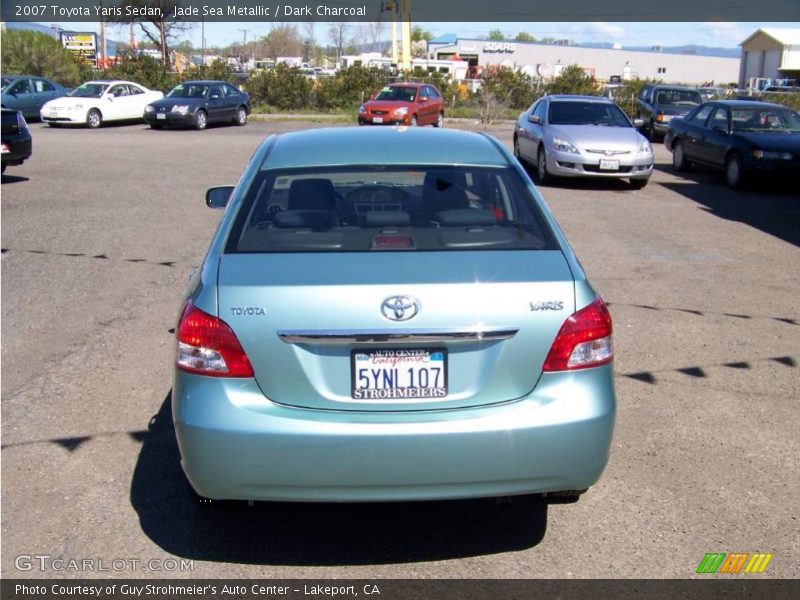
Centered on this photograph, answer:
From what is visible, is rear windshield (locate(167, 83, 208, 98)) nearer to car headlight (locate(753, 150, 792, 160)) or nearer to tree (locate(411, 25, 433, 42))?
car headlight (locate(753, 150, 792, 160))

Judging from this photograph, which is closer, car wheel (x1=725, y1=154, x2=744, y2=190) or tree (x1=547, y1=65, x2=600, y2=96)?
A: car wheel (x1=725, y1=154, x2=744, y2=190)

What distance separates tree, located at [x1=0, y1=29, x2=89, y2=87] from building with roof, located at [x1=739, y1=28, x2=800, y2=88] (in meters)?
42.3

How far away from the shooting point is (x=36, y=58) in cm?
4091

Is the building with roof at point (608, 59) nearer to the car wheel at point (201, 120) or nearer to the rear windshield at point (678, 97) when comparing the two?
the car wheel at point (201, 120)

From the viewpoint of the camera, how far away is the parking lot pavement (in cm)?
379

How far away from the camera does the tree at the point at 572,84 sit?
39500 millimetres

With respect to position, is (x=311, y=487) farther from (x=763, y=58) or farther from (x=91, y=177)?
(x=763, y=58)

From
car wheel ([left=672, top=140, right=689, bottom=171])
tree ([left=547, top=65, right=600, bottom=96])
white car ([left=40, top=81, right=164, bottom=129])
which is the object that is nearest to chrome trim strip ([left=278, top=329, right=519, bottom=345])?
car wheel ([left=672, top=140, right=689, bottom=171])

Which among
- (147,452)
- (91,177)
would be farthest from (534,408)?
(91,177)

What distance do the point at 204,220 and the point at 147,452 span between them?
7.41 metres

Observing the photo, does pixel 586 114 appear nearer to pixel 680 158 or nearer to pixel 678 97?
pixel 680 158

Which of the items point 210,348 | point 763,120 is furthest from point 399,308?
point 763,120

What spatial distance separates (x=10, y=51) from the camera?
4084 cm

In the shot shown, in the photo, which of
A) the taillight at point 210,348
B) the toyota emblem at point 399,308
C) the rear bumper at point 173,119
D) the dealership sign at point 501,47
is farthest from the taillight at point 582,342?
the dealership sign at point 501,47
